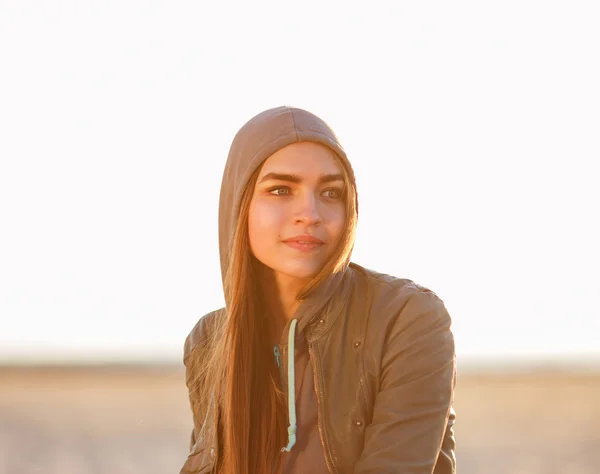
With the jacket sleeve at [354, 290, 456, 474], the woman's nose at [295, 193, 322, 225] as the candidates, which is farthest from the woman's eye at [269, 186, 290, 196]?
the jacket sleeve at [354, 290, 456, 474]

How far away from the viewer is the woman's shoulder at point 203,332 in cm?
509

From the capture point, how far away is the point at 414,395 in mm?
4352

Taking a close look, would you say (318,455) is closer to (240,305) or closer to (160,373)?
(240,305)

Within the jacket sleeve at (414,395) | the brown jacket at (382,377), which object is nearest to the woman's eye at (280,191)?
the brown jacket at (382,377)

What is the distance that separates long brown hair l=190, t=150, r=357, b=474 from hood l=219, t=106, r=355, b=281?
0.16 ft

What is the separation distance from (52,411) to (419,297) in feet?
35.3

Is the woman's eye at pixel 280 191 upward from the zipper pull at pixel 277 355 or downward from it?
upward

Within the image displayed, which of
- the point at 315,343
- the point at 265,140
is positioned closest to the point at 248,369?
the point at 315,343

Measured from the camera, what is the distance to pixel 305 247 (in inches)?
176

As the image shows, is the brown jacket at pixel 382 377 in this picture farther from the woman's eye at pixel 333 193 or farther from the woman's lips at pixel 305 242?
the woman's eye at pixel 333 193

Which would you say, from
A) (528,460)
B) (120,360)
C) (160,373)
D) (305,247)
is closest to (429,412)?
(305,247)

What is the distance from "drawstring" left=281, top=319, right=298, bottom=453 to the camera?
445cm

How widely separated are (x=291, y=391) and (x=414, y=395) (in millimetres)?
476

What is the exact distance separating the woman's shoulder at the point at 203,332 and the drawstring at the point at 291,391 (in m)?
0.56
